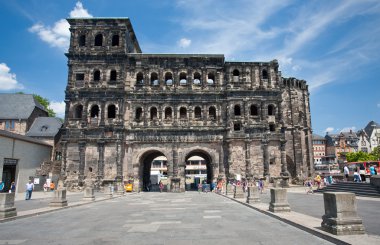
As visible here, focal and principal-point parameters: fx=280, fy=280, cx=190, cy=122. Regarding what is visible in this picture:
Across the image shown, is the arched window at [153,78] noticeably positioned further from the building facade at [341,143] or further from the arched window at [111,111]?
the building facade at [341,143]

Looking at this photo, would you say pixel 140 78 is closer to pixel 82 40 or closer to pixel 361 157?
pixel 82 40

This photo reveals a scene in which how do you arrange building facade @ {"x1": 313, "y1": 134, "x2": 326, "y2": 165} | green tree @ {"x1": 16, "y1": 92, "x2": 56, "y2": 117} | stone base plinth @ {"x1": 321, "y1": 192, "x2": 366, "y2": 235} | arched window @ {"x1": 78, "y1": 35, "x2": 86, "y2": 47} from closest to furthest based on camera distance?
stone base plinth @ {"x1": 321, "y1": 192, "x2": 366, "y2": 235} → arched window @ {"x1": 78, "y1": 35, "x2": 86, "y2": 47} → green tree @ {"x1": 16, "y1": 92, "x2": 56, "y2": 117} → building facade @ {"x1": 313, "y1": 134, "x2": 326, "y2": 165}

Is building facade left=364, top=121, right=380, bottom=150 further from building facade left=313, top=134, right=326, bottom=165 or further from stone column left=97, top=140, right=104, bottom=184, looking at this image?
stone column left=97, top=140, right=104, bottom=184

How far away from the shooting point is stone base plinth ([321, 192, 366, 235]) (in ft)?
24.3

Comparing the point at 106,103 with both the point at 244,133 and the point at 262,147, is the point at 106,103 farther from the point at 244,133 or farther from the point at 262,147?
the point at 262,147

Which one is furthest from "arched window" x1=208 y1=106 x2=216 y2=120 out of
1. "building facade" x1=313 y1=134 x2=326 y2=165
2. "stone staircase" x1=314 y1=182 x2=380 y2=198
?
"building facade" x1=313 y1=134 x2=326 y2=165

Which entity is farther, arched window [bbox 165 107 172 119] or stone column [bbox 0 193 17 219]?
arched window [bbox 165 107 172 119]

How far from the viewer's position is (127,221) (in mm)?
10961

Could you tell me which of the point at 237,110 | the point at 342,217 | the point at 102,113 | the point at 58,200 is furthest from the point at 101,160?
the point at 342,217

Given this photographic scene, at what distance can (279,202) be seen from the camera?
12.5 metres

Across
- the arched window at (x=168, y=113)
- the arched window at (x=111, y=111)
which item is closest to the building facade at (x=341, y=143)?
the arched window at (x=168, y=113)

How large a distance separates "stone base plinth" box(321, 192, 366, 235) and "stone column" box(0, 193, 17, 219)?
39.3ft

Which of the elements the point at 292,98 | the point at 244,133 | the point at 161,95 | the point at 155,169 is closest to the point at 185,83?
the point at 161,95

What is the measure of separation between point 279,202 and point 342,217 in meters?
4.96
